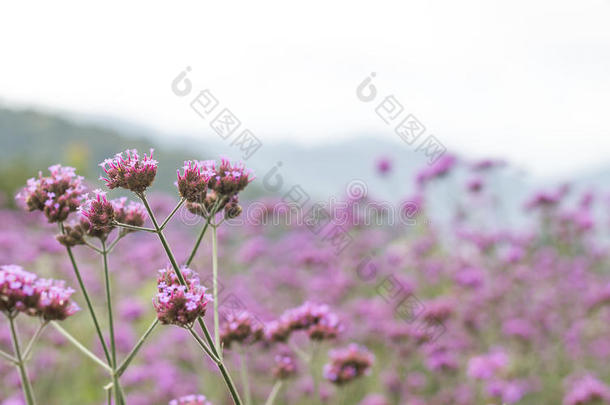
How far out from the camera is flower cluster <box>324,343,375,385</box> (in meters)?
3.20

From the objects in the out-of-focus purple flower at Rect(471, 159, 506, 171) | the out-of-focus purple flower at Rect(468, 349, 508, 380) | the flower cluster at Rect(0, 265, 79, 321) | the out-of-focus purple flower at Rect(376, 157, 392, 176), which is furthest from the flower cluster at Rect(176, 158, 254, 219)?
the out-of-focus purple flower at Rect(471, 159, 506, 171)

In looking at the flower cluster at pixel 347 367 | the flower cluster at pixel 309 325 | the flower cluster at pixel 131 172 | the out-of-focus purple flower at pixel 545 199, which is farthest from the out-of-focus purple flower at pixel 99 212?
the out-of-focus purple flower at pixel 545 199

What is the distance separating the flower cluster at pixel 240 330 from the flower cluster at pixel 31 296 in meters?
0.85

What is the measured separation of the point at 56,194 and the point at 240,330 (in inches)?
45.5

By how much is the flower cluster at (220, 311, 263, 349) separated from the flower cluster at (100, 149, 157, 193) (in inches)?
44.9

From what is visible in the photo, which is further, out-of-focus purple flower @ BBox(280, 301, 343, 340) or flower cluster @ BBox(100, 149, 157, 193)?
out-of-focus purple flower @ BBox(280, 301, 343, 340)

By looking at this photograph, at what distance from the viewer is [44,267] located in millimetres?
7363

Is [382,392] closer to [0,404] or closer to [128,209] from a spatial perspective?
[0,404]

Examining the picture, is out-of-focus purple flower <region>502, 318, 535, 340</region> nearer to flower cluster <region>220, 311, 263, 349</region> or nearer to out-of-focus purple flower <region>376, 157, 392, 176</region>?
out-of-focus purple flower <region>376, 157, 392, 176</region>

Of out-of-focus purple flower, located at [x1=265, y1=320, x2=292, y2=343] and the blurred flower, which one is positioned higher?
the blurred flower

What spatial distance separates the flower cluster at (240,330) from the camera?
2.86 m

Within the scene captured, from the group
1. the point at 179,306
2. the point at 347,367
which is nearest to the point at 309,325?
the point at 347,367

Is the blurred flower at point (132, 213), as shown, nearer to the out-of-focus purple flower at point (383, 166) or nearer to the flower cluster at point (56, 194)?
the flower cluster at point (56, 194)

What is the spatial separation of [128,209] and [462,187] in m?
6.57
